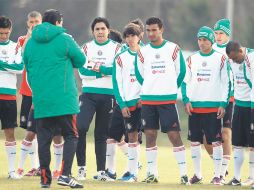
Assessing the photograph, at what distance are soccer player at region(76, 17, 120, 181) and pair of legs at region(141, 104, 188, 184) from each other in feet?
2.51

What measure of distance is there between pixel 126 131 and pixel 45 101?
2.69m

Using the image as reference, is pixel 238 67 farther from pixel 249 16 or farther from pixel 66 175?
pixel 249 16

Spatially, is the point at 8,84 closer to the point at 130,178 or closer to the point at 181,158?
the point at 130,178

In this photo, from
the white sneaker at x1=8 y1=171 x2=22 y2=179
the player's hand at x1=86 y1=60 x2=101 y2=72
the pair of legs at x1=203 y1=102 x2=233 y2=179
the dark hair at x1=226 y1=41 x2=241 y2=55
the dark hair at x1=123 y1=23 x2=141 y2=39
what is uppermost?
the dark hair at x1=123 y1=23 x2=141 y2=39

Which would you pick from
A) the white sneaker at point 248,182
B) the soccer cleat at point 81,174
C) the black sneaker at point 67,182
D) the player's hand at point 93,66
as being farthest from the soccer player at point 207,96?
the black sneaker at point 67,182

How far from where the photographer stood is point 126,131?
1883 centimetres

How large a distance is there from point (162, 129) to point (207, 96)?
0.95m

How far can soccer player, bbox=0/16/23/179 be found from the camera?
59.7ft

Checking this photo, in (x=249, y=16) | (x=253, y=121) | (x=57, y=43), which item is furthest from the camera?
(x=249, y=16)

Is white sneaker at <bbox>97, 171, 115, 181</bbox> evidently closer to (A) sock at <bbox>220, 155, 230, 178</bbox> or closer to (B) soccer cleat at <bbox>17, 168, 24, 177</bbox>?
(B) soccer cleat at <bbox>17, 168, 24, 177</bbox>

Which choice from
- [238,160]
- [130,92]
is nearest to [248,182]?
[238,160]

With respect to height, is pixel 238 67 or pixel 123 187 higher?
pixel 238 67

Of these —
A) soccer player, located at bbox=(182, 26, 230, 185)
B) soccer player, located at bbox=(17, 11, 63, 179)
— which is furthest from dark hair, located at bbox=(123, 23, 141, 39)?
soccer player, located at bbox=(17, 11, 63, 179)

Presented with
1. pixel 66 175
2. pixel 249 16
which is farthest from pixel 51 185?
pixel 249 16
